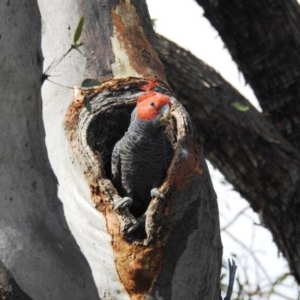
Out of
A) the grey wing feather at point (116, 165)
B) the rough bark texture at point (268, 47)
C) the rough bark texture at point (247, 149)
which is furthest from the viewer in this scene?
the rough bark texture at point (268, 47)

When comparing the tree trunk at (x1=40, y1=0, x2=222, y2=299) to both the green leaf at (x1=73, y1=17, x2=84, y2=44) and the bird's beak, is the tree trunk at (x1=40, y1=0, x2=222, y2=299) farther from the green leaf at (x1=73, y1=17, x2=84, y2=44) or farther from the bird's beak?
the green leaf at (x1=73, y1=17, x2=84, y2=44)

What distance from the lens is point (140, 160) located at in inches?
115

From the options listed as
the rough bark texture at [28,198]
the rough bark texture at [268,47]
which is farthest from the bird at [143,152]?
the rough bark texture at [268,47]

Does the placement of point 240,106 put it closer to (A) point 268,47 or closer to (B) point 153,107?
(A) point 268,47

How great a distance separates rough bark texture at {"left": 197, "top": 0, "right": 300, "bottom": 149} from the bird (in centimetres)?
134

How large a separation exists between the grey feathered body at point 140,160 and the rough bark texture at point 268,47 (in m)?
1.34

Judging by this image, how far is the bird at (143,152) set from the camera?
8.59 ft

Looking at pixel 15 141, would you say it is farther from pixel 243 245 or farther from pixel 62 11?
pixel 243 245

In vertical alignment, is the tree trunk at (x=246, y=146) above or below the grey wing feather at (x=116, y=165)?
above

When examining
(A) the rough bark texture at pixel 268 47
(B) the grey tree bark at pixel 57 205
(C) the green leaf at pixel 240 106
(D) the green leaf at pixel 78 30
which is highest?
(A) the rough bark texture at pixel 268 47

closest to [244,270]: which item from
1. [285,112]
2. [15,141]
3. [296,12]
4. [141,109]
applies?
[285,112]

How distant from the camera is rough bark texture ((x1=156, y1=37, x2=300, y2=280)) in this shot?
3932 mm

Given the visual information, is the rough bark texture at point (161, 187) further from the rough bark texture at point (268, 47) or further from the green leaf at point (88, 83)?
the rough bark texture at point (268, 47)

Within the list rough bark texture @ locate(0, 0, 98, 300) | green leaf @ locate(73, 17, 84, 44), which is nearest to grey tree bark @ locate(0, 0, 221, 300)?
rough bark texture @ locate(0, 0, 98, 300)
